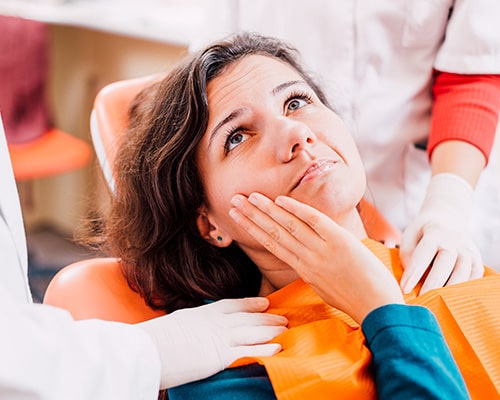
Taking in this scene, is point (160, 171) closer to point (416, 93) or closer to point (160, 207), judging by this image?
→ point (160, 207)

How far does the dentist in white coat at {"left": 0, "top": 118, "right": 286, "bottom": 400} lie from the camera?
814 mm

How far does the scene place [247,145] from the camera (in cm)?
127

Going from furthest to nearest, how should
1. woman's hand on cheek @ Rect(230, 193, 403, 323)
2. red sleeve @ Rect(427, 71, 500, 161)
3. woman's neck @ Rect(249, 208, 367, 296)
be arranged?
red sleeve @ Rect(427, 71, 500, 161) < woman's neck @ Rect(249, 208, 367, 296) < woman's hand on cheek @ Rect(230, 193, 403, 323)

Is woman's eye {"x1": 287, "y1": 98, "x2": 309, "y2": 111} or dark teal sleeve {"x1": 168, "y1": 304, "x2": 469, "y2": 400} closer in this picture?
dark teal sleeve {"x1": 168, "y1": 304, "x2": 469, "y2": 400}

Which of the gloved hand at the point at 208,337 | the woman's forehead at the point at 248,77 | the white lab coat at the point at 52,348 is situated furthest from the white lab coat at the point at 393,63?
the white lab coat at the point at 52,348

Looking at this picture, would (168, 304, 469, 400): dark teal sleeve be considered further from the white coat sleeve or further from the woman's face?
the woman's face

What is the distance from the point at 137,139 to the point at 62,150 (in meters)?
1.80

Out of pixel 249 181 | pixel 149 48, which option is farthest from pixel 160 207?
pixel 149 48

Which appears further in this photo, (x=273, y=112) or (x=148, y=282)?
(x=148, y=282)

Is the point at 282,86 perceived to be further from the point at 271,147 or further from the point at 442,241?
the point at 442,241

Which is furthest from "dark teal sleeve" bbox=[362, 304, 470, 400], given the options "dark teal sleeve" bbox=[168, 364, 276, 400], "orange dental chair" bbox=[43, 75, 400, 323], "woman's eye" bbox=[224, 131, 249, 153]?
"orange dental chair" bbox=[43, 75, 400, 323]

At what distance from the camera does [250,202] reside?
122 cm

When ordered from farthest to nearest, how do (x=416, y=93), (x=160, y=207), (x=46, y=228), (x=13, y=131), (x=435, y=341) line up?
(x=46, y=228) < (x=13, y=131) < (x=416, y=93) < (x=160, y=207) < (x=435, y=341)

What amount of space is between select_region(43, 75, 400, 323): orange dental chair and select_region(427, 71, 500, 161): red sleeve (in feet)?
0.73
